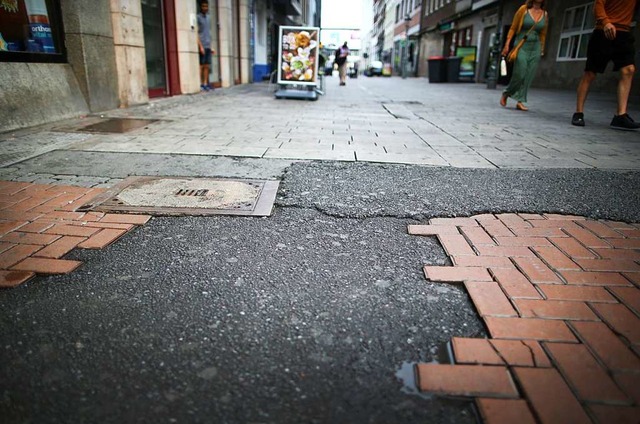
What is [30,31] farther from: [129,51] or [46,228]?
[46,228]

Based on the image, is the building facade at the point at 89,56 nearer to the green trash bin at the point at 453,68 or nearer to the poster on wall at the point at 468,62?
the green trash bin at the point at 453,68

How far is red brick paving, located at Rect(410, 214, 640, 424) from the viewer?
1271 mm

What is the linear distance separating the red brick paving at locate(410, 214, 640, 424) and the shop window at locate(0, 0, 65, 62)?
574 centimetres

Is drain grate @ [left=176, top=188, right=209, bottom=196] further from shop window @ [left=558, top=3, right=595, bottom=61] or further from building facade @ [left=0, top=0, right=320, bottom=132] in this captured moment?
shop window @ [left=558, top=3, right=595, bottom=61]

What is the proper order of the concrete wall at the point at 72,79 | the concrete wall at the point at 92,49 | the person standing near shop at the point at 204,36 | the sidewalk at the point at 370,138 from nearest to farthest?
1. the sidewalk at the point at 370,138
2. the concrete wall at the point at 72,79
3. the concrete wall at the point at 92,49
4. the person standing near shop at the point at 204,36

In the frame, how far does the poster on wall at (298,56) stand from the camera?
1013 centimetres

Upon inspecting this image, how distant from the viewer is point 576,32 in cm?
1499

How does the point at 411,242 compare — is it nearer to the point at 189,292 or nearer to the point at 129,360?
the point at 189,292

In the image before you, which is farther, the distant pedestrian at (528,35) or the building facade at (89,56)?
the distant pedestrian at (528,35)

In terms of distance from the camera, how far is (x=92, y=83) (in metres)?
6.60

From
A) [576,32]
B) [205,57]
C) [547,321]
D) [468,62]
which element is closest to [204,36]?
[205,57]

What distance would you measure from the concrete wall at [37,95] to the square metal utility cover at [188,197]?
3.00 meters

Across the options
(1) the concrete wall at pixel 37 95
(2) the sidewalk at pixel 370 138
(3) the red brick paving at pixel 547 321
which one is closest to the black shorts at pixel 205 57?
(2) the sidewalk at pixel 370 138

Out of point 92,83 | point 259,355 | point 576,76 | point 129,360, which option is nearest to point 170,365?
point 129,360
